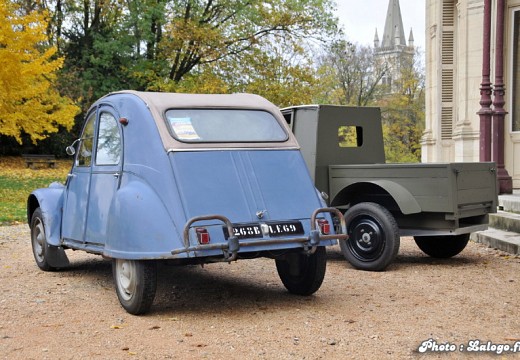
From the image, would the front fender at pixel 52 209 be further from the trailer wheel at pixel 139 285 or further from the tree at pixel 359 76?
the tree at pixel 359 76

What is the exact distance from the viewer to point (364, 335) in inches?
206

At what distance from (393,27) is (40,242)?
114 m

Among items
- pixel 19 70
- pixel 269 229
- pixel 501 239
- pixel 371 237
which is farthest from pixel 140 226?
pixel 19 70

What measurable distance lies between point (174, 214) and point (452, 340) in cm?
239

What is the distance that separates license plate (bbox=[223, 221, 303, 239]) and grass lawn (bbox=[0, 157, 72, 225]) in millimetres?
9761

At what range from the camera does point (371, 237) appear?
8.31 m

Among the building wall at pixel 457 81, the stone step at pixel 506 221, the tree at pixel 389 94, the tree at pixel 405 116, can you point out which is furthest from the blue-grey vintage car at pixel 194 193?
the tree at pixel 405 116

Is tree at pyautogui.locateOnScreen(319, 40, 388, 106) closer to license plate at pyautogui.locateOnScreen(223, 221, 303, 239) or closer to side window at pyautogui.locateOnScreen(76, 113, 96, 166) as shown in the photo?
side window at pyautogui.locateOnScreen(76, 113, 96, 166)

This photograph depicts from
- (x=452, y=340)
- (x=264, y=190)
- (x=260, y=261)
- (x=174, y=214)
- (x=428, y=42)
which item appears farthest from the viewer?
(x=428, y=42)

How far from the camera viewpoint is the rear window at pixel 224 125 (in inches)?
249

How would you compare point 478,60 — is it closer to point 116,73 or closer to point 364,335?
point 364,335

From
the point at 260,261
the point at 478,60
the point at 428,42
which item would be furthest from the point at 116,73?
the point at 260,261

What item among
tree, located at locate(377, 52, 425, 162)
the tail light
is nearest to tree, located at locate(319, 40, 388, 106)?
tree, located at locate(377, 52, 425, 162)

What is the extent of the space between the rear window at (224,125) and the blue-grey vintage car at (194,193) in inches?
0.4
